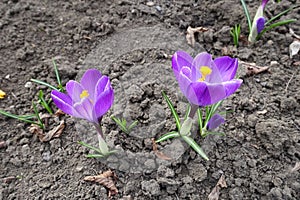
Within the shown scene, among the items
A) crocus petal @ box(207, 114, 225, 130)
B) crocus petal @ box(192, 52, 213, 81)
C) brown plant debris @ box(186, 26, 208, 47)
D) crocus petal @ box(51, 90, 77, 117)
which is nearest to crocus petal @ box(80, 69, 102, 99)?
crocus petal @ box(51, 90, 77, 117)

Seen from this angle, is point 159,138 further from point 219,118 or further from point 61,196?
point 61,196

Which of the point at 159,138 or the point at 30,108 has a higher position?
the point at 30,108

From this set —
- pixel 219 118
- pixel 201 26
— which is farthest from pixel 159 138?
pixel 201 26

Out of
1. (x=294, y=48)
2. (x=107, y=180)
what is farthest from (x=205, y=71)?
(x=294, y=48)

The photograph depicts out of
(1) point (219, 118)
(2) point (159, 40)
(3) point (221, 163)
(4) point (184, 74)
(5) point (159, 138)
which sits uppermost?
(4) point (184, 74)

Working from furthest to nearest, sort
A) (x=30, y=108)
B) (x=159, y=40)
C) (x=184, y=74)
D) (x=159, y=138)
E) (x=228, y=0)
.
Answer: (x=228, y=0) < (x=159, y=40) < (x=30, y=108) < (x=159, y=138) < (x=184, y=74)
